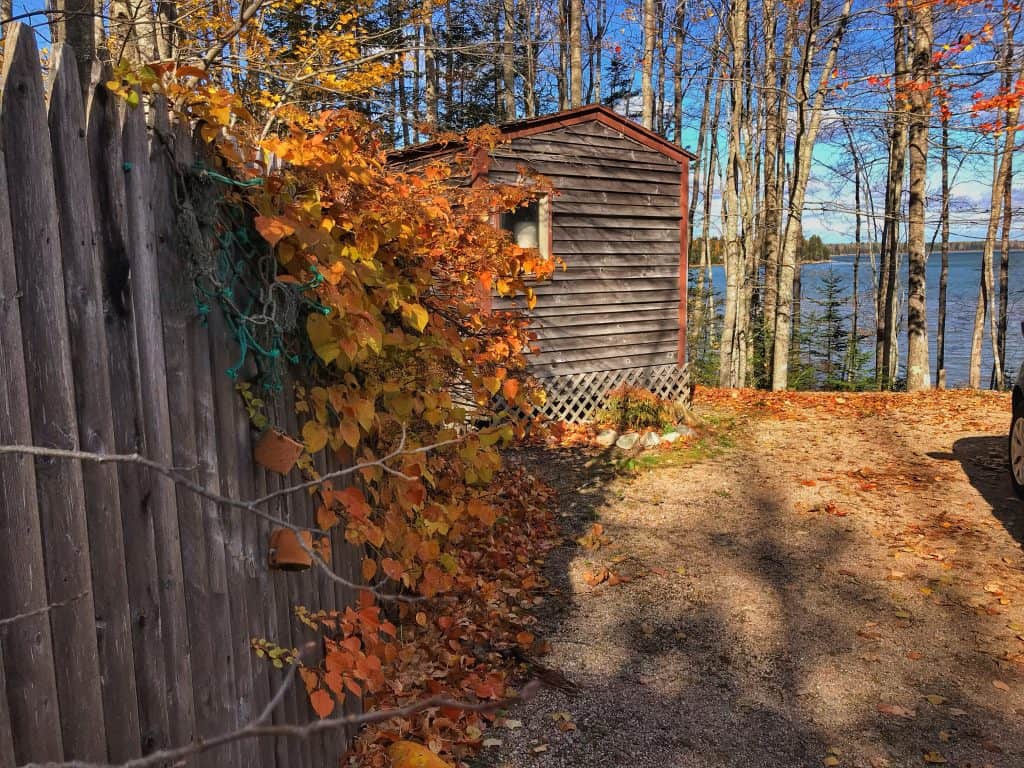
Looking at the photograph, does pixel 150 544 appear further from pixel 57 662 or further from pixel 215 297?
pixel 215 297

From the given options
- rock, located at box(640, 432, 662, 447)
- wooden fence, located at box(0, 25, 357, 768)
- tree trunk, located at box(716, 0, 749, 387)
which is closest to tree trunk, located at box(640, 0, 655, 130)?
tree trunk, located at box(716, 0, 749, 387)

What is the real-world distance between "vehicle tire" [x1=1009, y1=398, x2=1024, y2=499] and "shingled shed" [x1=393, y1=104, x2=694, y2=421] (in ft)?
19.8

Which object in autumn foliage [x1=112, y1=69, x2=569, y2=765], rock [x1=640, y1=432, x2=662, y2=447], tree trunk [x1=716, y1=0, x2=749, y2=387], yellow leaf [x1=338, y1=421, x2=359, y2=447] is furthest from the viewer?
tree trunk [x1=716, y1=0, x2=749, y2=387]

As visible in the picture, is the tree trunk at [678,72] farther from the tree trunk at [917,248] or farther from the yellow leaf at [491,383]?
the yellow leaf at [491,383]

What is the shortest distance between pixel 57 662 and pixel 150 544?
394 mm

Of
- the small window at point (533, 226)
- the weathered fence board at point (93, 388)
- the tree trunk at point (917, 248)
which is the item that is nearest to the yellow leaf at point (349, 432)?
the weathered fence board at point (93, 388)

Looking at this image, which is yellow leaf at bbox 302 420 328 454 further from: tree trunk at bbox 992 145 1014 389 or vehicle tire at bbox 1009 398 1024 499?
tree trunk at bbox 992 145 1014 389

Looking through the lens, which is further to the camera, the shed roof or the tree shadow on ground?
the shed roof

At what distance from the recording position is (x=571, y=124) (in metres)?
11.5

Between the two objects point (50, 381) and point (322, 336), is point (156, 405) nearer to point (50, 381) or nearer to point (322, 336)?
point (50, 381)

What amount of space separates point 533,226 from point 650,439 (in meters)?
3.80

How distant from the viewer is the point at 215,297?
2381 millimetres

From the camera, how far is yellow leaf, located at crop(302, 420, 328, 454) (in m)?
2.91

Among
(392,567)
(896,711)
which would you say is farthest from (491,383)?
(896,711)
